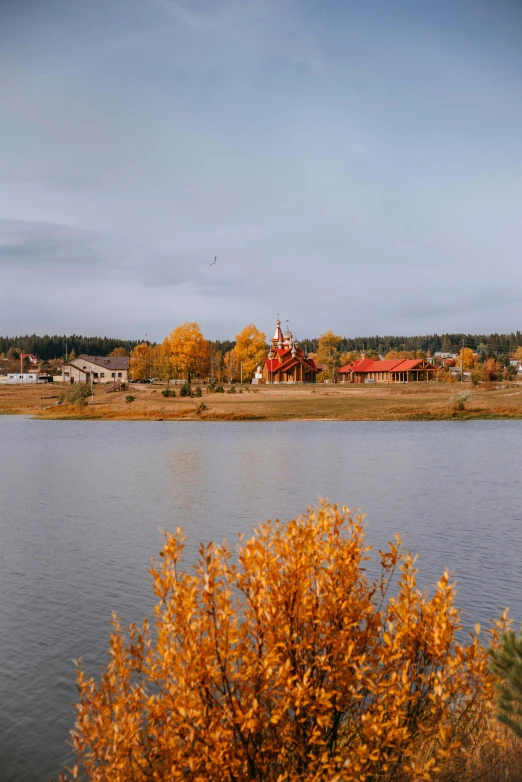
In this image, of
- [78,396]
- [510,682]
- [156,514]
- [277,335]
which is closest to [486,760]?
[510,682]

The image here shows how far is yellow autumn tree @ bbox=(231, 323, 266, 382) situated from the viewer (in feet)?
559

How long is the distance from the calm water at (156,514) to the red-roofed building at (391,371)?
103 meters

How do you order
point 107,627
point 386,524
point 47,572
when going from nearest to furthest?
point 107,627, point 47,572, point 386,524

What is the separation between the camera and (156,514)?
1436 inches

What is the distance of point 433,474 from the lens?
50281 mm

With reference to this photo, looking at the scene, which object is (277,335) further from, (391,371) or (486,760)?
(486,760)

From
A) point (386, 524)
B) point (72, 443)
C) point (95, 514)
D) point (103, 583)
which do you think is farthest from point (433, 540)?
point (72, 443)

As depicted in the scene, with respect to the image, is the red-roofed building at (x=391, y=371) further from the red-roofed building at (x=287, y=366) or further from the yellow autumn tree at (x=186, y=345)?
the yellow autumn tree at (x=186, y=345)

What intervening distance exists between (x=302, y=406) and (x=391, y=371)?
8114 cm

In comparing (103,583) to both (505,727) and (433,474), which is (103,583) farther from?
(433,474)

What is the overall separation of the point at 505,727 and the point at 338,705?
13.0ft

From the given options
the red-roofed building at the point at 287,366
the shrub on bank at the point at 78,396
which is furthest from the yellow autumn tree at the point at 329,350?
the shrub on bank at the point at 78,396

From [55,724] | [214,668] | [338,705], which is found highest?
[214,668]

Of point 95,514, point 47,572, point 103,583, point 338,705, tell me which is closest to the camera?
point 338,705
